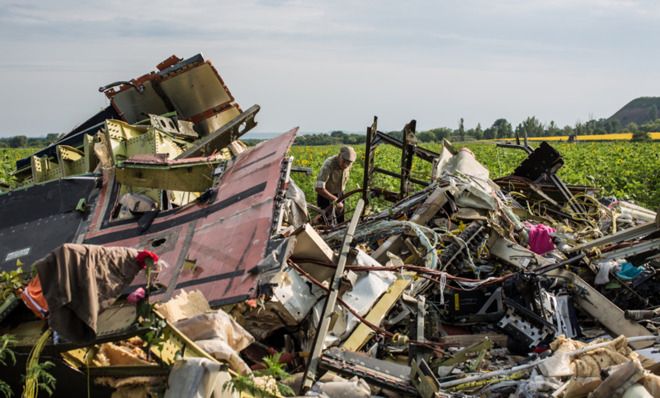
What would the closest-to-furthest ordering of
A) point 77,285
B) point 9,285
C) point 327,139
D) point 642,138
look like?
point 77,285, point 9,285, point 642,138, point 327,139

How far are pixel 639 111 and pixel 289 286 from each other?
9337 cm

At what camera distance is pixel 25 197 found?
21.4 feet

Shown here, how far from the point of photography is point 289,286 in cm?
548

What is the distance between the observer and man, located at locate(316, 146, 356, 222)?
9.07m

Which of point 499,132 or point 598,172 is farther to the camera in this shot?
point 499,132

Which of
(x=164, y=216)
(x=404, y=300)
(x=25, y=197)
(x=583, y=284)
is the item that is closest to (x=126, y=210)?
(x=164, y=216)

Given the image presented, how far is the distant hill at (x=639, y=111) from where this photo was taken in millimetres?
85544

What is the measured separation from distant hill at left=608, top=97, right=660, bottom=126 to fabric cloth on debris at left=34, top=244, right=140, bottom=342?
88.1m

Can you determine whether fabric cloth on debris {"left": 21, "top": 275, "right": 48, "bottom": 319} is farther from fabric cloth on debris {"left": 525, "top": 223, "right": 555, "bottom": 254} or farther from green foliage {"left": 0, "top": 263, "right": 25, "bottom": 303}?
fabric cloth on debris {"left": 525, "top": 223, "right": 555, "bottom": 254}

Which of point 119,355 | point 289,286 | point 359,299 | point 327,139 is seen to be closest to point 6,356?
point 119,355

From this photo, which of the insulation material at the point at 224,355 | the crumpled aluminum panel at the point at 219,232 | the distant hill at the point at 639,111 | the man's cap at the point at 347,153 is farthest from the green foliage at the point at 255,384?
the distant hill at the point at 639,111

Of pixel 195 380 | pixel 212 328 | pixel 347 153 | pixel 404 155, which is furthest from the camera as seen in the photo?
pixel 347 153

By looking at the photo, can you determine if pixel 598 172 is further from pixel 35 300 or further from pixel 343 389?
pixel 35 300

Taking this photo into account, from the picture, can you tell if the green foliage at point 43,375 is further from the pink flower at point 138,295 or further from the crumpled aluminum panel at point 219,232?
the crumpled aluminum panel at point 219,232
